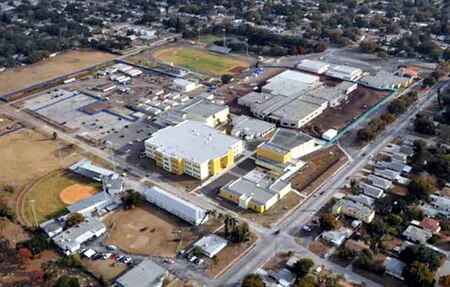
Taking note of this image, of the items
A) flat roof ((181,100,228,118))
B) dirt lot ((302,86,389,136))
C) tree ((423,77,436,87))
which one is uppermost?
tree ((423,77,436,87))

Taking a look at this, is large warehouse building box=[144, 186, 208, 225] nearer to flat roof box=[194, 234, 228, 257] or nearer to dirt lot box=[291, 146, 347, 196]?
flat roof box=[194, 234, 228, 257]

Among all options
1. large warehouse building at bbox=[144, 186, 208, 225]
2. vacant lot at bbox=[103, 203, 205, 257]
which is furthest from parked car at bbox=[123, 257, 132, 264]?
large warehouse building at bbox=[144, 186, 208, 225]

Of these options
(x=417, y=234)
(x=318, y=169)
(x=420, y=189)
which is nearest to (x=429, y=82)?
(x=318, y=169)

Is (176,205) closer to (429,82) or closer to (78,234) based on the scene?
(78,234)

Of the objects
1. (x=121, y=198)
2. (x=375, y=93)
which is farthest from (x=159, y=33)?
(x=121, y=198)

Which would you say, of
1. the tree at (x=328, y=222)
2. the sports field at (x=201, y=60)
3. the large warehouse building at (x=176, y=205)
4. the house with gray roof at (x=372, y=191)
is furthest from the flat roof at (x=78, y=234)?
the sports field at (x=201, y=60)

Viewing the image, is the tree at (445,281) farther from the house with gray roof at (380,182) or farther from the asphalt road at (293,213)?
the house with gray roof at (380,182)
